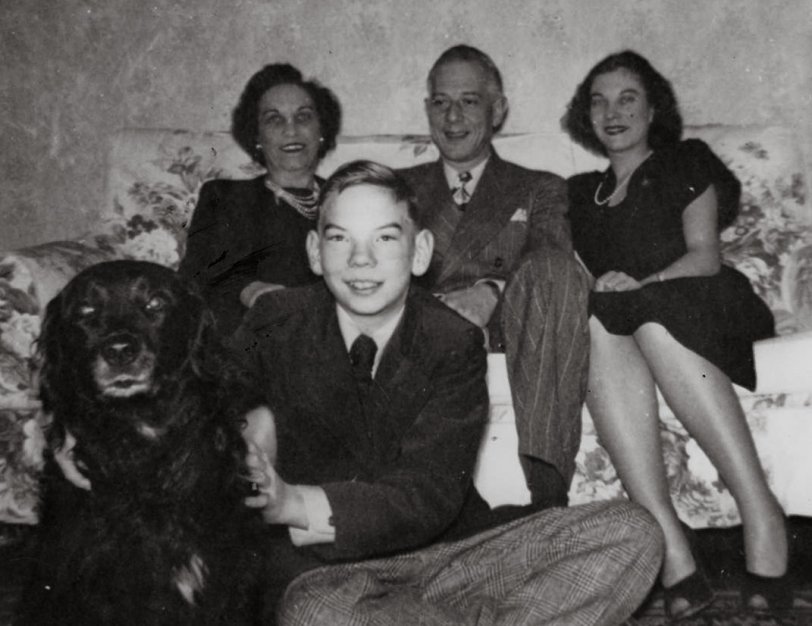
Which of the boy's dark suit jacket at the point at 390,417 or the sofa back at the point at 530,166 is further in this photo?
the sofa back at the point at 530,166

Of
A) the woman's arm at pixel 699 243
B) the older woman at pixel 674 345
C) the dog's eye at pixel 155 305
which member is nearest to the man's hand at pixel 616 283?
the older woman at pixel 674 345

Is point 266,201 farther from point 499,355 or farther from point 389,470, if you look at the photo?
A: point 389,470

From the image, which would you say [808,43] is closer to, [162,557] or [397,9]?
[397,9]

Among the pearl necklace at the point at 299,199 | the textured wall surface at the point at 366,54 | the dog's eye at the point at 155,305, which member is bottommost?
the dog's eye at the point at 155,305

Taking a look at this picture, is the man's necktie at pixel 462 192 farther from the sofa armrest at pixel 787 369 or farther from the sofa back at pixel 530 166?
the sofa armrest at pixel 787 369

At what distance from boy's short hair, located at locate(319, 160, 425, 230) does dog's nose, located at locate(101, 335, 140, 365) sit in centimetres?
33

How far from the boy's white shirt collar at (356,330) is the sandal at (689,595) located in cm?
60

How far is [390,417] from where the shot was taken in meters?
1.27

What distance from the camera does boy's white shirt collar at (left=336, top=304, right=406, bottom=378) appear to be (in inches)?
52.4

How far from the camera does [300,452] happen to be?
1272mm

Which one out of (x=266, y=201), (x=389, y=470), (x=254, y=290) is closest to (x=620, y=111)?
(x=266, y=201)

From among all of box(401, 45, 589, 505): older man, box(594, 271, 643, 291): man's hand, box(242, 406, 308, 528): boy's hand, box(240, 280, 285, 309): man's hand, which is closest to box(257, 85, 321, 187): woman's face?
box(401, 45, 589, 505): older man

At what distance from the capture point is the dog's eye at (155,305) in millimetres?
1170

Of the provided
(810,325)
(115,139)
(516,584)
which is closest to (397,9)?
(115,139)
